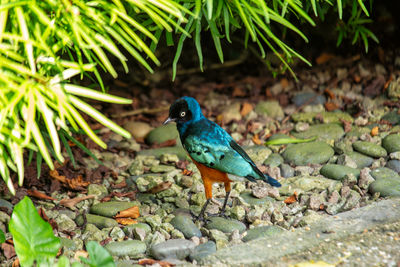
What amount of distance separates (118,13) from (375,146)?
207 cm

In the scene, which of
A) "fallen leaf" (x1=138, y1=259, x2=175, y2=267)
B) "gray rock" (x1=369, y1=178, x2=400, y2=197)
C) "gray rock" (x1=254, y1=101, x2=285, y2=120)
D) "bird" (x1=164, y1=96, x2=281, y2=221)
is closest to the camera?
"fallen leaf" (x1=138, y1=259, x2=175, y2=267)

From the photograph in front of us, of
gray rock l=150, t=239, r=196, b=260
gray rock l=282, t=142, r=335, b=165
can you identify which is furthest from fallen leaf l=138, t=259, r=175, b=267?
gray rock l=282, t=142, r=335, b=165

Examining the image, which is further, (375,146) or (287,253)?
(375,146)

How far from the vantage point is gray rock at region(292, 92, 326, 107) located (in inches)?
175

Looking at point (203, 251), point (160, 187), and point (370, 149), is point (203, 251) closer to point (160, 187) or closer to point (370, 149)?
point (160, 187)

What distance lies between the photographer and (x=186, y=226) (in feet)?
8.86

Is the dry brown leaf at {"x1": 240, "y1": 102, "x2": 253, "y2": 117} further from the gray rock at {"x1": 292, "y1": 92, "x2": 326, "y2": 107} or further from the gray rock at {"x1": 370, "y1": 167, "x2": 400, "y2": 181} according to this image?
the gray rock at {"x1": 370, "y1": 167, "x2": 400, "y2": 181}

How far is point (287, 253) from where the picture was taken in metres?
2.37

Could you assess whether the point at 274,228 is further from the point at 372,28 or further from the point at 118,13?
the point at 372,28

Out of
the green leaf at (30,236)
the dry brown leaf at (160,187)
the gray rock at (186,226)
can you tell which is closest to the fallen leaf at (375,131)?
the dry brown leaf at (160,187)

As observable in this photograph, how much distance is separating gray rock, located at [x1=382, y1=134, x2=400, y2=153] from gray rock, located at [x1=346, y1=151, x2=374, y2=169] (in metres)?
0.15

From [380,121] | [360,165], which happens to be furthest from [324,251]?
[380,121]

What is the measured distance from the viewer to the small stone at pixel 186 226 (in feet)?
8.74

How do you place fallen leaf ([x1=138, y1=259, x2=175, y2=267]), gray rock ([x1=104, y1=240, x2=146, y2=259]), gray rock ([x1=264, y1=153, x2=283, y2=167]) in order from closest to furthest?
fallen leaf ([x1=138, y1=259, x2=175, y2=267]), gray rock ([x1=104, y1=240, x2=146, y2=259]), gray rock ([x1=264, y1=153, x2=283, y2=167])
